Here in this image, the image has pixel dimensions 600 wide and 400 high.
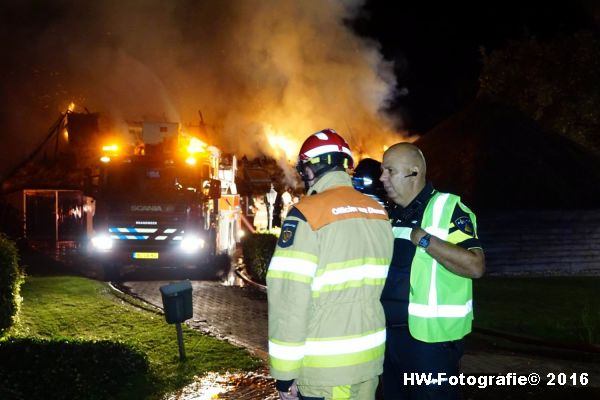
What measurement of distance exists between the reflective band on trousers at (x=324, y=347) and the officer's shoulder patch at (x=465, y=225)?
0.87 m

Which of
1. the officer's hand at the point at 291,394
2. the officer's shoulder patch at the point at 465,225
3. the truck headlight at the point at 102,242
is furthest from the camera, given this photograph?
the truck headlight at the point at 102,242

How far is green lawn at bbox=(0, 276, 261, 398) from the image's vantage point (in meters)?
6.12

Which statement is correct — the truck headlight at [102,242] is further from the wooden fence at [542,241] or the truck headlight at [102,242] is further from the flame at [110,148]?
the wooden fence at [542,241]

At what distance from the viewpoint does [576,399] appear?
17.5 ft

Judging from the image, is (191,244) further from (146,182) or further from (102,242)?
(102,242)

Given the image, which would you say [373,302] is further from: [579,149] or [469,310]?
[579,149]

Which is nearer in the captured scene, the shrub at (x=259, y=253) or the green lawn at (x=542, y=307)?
the green lawn at (x=542, y=307)

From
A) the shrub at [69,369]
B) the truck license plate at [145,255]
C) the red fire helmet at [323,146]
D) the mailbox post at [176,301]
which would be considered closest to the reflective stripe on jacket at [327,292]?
the red fire helmet at [323,146]

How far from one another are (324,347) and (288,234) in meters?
0.62

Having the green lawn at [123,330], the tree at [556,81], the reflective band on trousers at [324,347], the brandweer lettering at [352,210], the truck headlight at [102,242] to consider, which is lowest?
the green lawn at [123,330]

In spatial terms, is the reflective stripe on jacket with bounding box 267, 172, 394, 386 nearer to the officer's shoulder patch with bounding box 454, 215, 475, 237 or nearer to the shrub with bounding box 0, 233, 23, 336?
the officer's shoulder patch with bounding box 454, 215, 475, 237

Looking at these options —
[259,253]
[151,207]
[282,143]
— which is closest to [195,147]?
[151,207]

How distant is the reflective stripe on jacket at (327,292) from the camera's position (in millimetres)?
2723

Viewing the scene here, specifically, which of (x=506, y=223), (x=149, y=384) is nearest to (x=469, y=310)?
(x=149, y=384)
